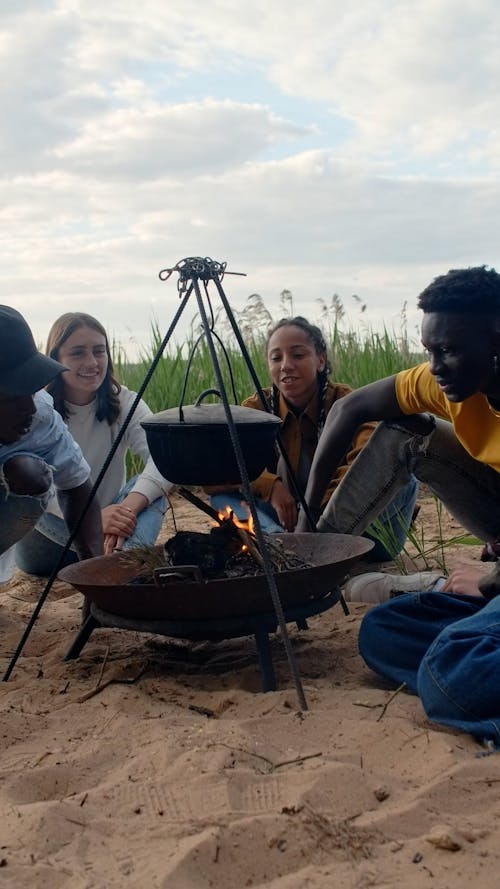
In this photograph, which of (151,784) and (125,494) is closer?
(151,784)

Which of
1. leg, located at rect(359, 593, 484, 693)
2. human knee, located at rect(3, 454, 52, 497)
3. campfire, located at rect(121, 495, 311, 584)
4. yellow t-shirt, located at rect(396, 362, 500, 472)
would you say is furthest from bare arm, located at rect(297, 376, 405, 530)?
human knee, located at rect(3, 454, 52, 497)

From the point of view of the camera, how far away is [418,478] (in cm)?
361

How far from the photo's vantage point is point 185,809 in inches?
79.5

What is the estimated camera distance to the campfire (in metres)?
3.05

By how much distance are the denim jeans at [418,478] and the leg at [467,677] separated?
1.00 m

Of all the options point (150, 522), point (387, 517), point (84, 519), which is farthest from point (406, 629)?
point (150, 522)

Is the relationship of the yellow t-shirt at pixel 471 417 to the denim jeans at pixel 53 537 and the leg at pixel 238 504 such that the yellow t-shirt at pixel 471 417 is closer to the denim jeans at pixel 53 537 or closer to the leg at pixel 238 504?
the leg at pixel 238 504

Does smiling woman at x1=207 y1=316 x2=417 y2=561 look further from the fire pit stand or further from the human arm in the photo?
the fire pit stand

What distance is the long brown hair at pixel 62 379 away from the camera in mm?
4422

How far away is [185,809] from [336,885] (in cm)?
46

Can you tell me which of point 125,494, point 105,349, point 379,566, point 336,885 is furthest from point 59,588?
point 336,885

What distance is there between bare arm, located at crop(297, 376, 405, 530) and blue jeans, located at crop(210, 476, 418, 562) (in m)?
0.31

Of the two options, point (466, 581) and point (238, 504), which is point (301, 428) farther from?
point (466, 581)

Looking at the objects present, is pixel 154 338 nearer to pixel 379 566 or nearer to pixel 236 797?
pixel 379 566
